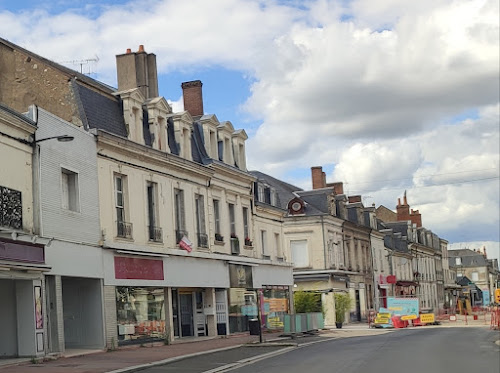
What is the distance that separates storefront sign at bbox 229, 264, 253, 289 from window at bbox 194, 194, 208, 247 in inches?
122

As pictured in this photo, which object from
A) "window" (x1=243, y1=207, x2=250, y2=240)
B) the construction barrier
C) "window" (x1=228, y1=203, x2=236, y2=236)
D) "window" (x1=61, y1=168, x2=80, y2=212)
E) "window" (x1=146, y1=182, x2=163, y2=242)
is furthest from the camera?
"window" (x1=243, y1=207, x2=250, y2=240)

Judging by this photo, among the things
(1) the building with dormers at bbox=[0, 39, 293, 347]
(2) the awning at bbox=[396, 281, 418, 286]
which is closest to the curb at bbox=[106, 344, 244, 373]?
(1) the building with dormers at bbox=[0, 39, 293, 347]

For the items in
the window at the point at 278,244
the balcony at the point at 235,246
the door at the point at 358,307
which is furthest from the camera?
the door at the point at 358,307

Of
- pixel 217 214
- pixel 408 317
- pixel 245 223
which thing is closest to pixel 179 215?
pixel 217 214

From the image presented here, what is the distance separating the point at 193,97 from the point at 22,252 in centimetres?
1984

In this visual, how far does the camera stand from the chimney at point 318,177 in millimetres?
60938

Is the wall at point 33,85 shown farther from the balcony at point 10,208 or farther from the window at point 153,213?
the balcony at point 10,208

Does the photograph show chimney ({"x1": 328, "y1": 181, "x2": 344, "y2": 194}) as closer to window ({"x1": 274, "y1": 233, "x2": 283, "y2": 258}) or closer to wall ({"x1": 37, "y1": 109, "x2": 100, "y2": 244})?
window ({"x1": 274, "y1": 233, "x2": 283, "y2": 258})

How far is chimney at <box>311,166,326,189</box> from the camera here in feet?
200

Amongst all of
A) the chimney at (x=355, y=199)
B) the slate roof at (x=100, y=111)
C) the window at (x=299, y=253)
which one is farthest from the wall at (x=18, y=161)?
the chimney at (x=355, y=199)

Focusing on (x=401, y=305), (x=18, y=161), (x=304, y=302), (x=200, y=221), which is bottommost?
(x=401, y=305)

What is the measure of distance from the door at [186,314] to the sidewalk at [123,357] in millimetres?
1755

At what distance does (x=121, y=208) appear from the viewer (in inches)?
1077

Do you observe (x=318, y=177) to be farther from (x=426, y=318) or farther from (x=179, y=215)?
(x=179, y=215)
